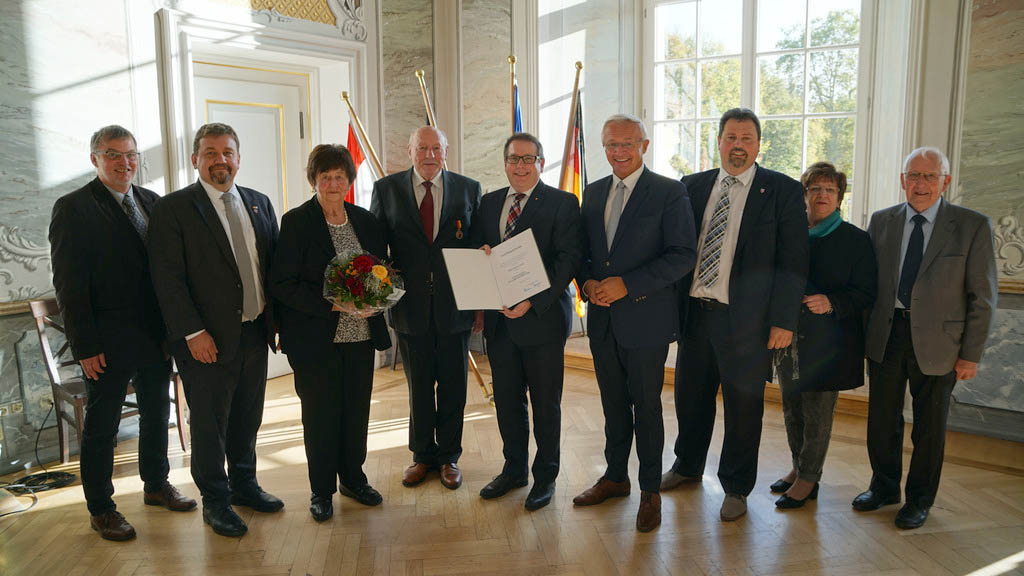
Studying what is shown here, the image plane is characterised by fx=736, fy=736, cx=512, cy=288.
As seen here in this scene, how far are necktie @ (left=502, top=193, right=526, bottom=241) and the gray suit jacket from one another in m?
1.71

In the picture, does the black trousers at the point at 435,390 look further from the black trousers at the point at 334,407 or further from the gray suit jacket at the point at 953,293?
the gray suit jacket at the point at 953,293

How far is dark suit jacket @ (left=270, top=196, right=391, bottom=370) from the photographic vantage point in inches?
121

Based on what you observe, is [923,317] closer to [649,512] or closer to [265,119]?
→ [649,512]

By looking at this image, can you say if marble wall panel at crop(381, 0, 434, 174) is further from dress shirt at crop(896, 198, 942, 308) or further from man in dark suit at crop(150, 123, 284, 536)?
dress shirt at crop(896, 198, 942, 308)

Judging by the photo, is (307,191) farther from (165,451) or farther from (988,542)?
(988,542)

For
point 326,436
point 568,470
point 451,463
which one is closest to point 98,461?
point 326,436

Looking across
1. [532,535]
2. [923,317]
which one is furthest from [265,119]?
[923,317]

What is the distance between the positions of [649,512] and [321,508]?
4.77 ft

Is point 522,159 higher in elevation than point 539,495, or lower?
higher

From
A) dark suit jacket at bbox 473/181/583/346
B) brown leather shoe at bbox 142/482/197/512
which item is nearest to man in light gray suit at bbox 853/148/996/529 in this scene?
dark suit jacket at bbox 473/181/583/346

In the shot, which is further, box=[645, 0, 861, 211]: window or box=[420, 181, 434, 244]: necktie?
box=[645, 0, 861, 211]: window

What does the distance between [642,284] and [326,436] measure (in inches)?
60.6

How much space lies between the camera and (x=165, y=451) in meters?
3.50

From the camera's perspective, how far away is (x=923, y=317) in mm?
3061
